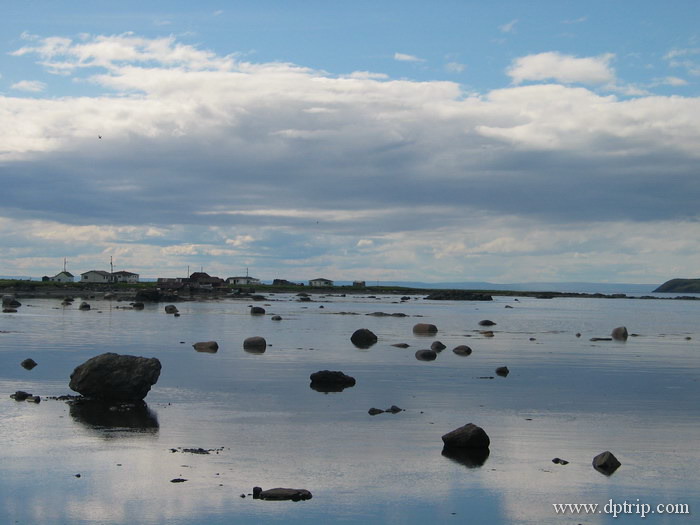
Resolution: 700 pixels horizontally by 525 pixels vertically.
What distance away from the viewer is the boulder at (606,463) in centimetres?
1931

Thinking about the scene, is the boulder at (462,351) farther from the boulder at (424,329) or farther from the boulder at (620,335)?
the boulder at (620,335)

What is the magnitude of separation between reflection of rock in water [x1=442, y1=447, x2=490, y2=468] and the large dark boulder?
13.1 metres

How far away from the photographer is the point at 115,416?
83.7ft

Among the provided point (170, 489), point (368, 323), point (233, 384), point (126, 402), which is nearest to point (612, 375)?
point (233, 384)

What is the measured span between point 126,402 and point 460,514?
54.1 feet

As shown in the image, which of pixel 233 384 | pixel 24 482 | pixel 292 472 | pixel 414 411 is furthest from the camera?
pixel 233 384

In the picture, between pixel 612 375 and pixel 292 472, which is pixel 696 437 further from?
pixel 612 375

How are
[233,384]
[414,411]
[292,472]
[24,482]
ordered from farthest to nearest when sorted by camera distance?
[233,384] → [414,411] → [292,472] → [24,482]

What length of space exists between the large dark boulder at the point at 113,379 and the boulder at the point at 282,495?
13149 millimetres

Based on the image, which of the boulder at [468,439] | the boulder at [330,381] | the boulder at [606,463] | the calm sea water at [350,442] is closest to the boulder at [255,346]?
the calm sea water at [350,442]

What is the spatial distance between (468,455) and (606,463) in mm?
3816

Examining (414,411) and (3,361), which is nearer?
(414,411)

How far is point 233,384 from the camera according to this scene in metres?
33.8

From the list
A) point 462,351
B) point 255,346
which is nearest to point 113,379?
point 255,346
